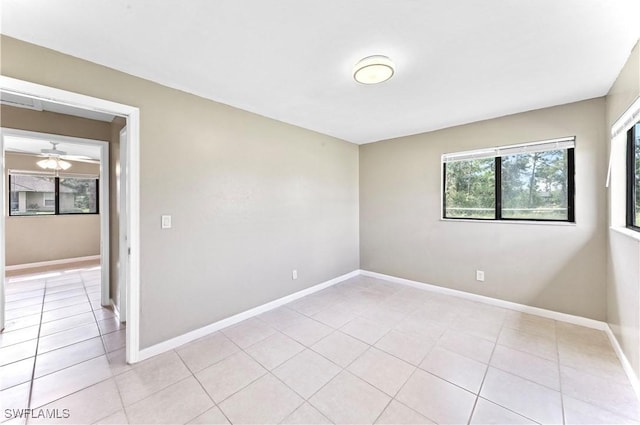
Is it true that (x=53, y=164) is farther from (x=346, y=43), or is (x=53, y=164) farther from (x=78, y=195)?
(x=346, y=43)

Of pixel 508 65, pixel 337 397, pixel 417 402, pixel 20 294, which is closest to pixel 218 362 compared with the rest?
pixel 337 397

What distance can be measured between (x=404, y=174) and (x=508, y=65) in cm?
213

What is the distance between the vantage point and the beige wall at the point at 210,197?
2129 mm

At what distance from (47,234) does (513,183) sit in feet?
28.4

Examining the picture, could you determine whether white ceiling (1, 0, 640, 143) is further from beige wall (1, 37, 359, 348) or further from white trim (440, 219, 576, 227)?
white trim (440, 219, 576, 227)

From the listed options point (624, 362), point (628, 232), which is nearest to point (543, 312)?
point (624, 362)

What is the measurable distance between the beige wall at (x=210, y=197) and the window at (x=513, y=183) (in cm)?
195

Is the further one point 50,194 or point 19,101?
point 50,194

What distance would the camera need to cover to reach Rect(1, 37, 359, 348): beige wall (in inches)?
83.8

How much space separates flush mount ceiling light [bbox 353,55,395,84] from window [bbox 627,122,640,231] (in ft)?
6.54

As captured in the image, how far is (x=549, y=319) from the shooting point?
2844mm

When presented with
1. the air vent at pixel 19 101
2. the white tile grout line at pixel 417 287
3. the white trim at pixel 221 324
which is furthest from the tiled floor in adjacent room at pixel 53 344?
the air vent at pixel 19 101

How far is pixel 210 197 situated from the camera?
8.67ft

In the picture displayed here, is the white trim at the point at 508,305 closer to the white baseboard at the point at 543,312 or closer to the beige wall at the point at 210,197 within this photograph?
the white baseboard at the point at 543,312
